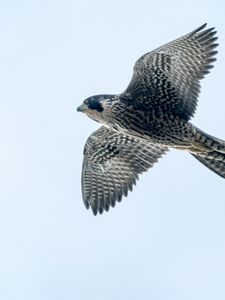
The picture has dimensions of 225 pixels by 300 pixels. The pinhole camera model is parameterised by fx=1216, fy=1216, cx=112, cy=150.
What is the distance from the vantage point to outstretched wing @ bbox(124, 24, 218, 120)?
20641mm

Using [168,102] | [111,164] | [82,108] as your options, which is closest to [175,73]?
[168,102]

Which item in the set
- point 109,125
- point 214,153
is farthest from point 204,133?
point 109,125

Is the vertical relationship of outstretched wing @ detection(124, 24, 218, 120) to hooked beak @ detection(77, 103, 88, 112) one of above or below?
above

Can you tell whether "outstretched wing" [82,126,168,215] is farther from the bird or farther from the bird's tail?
the bird's tail

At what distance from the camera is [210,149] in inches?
811

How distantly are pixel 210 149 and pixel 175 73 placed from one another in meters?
1.46

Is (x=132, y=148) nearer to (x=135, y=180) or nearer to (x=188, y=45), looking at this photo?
(x=135, y=180)

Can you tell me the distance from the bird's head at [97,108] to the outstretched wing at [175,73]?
1.53 ft

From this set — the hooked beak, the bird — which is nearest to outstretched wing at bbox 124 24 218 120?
the bird

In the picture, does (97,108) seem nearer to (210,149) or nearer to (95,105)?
(95,105)

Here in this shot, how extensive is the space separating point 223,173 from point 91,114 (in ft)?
8.22

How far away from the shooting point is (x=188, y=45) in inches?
812

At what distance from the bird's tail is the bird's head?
5.28 feet

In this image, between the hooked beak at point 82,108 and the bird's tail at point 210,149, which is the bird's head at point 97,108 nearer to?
the hooked beak at point 82,108
